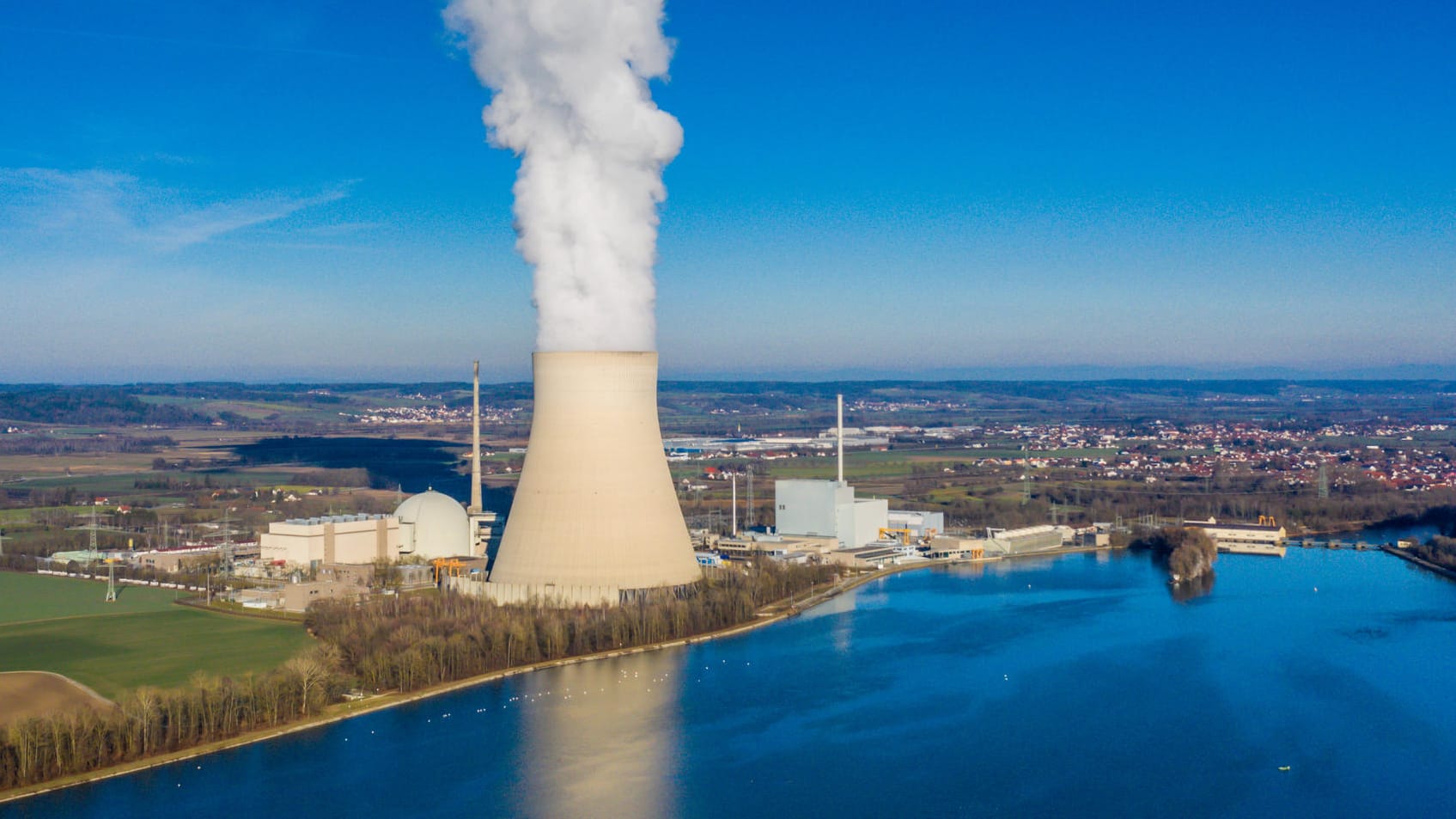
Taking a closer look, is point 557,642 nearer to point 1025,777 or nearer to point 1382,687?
point 1025,777

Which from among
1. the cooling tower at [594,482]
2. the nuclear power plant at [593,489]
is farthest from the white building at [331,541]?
the cooling tower at [594,482]

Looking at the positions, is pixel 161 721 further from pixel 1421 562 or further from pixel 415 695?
pixel 1421 562

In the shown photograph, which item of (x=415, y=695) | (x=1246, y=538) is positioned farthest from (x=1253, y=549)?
(x=415, y=695)

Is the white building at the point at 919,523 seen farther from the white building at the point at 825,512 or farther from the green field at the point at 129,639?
the green field at the point at 129,639

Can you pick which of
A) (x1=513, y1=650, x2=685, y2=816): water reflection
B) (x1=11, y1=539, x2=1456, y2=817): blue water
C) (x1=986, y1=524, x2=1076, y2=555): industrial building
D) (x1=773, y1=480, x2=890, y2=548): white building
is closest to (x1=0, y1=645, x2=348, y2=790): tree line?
(x1=11, y1=539, x2=1456, y2=817): blue water

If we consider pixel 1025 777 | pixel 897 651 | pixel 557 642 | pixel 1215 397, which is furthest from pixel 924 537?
pixel 1215 397
